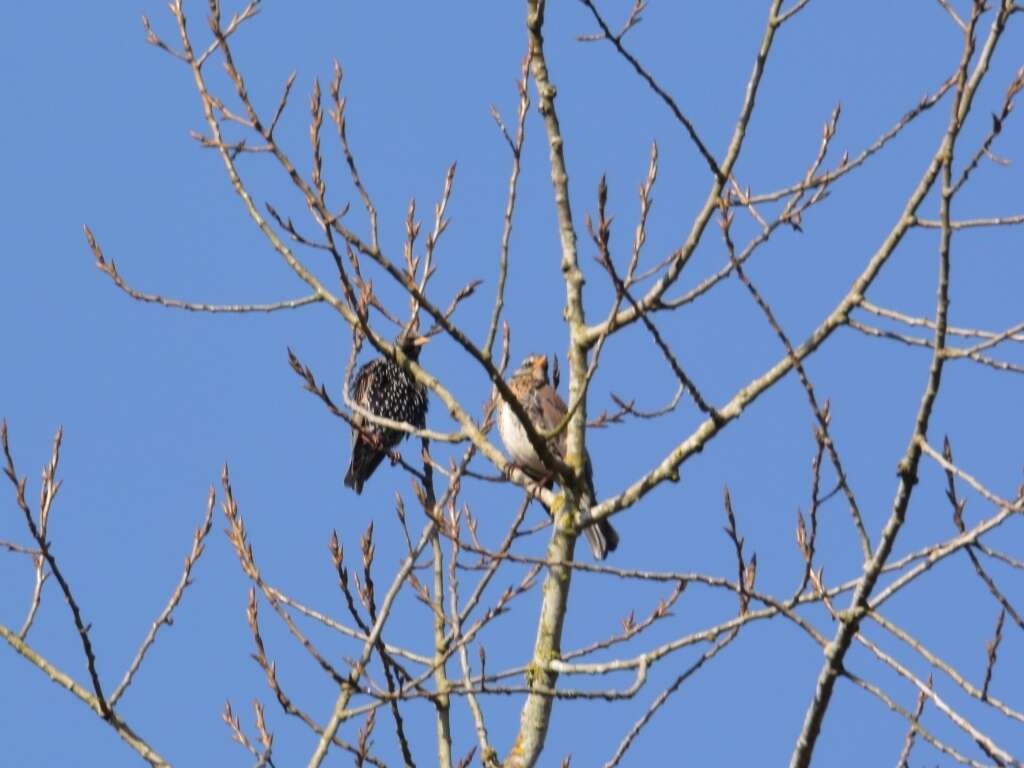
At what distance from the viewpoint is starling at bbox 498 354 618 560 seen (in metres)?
7.40

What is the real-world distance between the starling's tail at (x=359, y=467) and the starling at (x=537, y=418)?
1.46m

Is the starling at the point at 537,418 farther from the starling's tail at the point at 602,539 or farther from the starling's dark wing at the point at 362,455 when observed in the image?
the starling's dark wing at the point at 362,455

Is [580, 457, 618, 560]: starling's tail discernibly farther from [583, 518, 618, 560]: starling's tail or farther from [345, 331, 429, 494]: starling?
[345, 331, 429, 494]: starling

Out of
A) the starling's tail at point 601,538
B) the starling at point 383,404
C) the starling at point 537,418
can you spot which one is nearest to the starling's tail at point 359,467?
the starling at point 383,404

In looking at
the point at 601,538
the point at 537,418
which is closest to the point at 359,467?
the point at 537,418

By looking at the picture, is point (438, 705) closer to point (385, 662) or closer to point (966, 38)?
point (385, 662)

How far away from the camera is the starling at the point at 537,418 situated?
24.3 ft

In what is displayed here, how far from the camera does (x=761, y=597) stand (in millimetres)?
3688

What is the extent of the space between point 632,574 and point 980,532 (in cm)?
81

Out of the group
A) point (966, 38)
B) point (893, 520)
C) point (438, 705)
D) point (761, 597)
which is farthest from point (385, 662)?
point (966, 38)

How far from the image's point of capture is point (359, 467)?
1026 centimetres

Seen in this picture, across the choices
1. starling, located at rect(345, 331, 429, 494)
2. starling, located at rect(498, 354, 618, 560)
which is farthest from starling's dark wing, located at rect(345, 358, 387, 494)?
starling, located at rect(498, 354, 618, 560)

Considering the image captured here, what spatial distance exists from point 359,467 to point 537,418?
196 cm

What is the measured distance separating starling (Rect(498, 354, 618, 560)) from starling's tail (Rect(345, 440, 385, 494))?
4.80 ft
